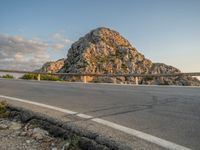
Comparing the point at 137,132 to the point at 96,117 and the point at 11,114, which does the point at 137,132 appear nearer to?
the point at 96,117

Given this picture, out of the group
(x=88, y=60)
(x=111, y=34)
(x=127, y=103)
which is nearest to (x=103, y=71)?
(x=88, y=60)

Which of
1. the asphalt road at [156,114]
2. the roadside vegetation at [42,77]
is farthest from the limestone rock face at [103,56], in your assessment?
the asphalt road at [156,114]

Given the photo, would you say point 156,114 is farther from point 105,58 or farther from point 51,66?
point 51,66

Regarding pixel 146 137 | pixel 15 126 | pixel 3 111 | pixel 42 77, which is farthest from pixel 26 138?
pixel 42 77

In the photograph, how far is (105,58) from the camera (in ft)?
225

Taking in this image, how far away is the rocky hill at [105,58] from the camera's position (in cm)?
6184

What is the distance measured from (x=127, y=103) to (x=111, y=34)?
70924 millimetres

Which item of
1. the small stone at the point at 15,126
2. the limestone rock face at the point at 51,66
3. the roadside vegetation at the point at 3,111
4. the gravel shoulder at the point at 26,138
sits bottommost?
the gravel shoulder at the point at 26,138

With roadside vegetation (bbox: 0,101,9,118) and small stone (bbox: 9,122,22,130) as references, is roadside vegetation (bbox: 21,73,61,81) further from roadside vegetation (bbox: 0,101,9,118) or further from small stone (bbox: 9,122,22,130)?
small stone (bbox: 9,122,22,130)

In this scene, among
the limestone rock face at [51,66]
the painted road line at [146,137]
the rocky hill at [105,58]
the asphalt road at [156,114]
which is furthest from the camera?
the limestone rock face at [51,66]

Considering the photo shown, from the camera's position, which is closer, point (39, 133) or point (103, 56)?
point (39, 133)

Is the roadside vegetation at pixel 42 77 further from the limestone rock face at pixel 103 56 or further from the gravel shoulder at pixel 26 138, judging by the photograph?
the limestone rock face at pixel 103 56

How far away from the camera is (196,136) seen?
5.16 metres

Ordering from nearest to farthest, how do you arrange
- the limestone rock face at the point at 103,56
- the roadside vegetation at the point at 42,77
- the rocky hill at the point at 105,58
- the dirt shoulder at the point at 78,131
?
the dirt shoulder at the point at 78,131 → the roadside vegetation at the point at 42,77 → the limestone rock face at the point at 103,56 → the rocky hill at the point at 105,58
